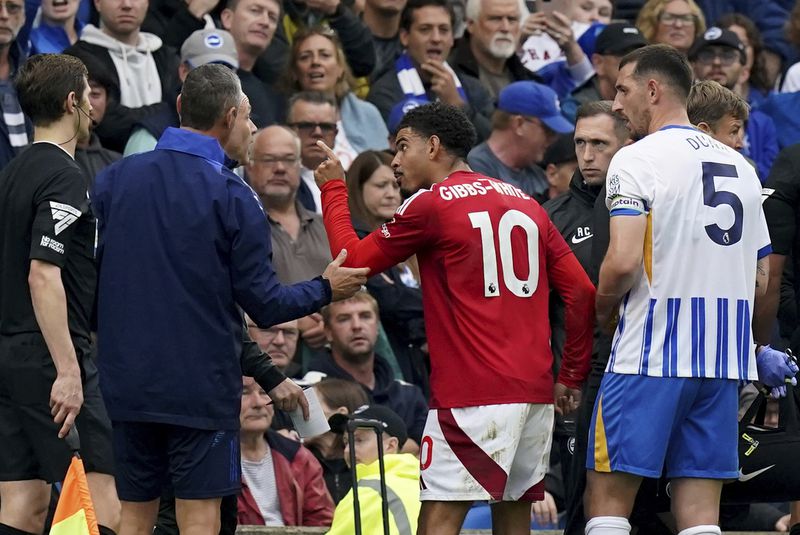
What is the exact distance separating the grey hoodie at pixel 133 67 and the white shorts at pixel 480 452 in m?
4.54

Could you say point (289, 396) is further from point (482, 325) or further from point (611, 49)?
point (611, 49)

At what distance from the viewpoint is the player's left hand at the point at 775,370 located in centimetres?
723

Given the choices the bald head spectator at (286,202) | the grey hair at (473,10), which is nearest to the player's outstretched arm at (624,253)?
the bald head spectator at (286,202)

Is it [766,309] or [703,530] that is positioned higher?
[766,309]

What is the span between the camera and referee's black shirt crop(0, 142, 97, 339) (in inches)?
267

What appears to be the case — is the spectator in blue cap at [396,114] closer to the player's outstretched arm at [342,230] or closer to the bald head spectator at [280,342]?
the bald head spectator at [280,342]

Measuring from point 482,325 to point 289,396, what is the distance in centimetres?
95

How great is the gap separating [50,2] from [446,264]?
5003 mm

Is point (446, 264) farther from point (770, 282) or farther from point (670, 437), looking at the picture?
point (770, 282)

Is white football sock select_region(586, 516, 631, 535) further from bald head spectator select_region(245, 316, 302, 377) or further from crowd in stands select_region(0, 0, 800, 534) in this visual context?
bald head spectator select_region(245, 316, 302, 377)

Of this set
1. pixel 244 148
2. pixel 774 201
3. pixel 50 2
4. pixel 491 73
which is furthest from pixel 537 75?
pixel 244 148

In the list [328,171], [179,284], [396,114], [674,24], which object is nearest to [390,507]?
[328,171]

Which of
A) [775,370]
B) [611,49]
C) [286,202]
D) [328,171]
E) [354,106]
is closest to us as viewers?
[775,370]

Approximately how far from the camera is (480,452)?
6.75 metres
